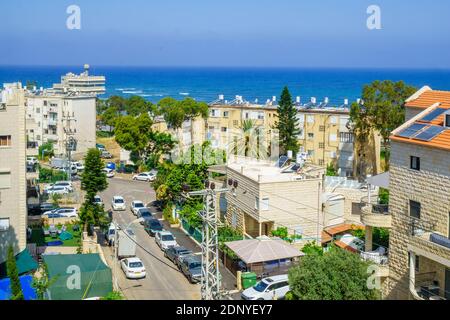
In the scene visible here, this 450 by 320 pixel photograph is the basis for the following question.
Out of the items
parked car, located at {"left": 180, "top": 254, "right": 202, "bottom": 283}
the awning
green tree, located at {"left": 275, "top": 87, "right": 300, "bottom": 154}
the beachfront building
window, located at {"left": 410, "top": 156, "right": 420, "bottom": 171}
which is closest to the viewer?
window, located at {"left": 410, "top": 156, "right": 420, "bottom": 171}

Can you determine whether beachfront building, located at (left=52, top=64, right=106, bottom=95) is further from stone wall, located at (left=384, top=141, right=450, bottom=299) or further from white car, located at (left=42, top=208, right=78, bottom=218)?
stone wall, located at (left=384, top=141, right=450, bottom=299)

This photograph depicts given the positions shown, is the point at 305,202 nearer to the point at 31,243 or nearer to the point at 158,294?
the point at 158,294

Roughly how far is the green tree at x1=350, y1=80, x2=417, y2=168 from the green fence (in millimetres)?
11349

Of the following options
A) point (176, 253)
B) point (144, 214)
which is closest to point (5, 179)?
point (176, 253)

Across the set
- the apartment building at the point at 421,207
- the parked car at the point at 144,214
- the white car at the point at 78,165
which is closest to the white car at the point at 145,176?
the white car at the point at 78,165

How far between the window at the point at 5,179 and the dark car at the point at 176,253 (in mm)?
5173

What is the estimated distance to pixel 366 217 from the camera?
16578 mm

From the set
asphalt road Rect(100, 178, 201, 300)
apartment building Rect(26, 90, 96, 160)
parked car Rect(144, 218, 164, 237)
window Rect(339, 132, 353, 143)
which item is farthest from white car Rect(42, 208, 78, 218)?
apartment building Rect(26, 90, 96, 160)

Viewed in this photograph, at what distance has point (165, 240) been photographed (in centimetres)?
2161

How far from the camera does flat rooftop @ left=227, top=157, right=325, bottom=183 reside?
69.4 ft

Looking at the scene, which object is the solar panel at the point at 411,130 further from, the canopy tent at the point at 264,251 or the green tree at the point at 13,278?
the green tree at the point at 13,278

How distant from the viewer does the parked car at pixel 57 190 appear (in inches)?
1191

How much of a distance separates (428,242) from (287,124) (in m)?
21.1

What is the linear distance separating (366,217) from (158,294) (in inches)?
225
